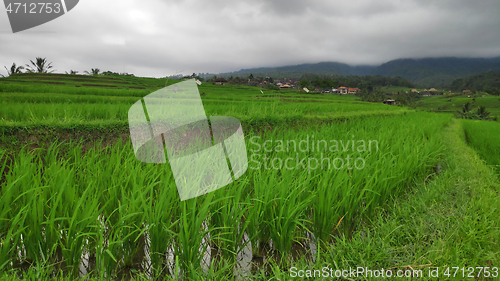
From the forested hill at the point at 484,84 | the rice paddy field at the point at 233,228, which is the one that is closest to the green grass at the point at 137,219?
the rice paddy field at the point at 233,228

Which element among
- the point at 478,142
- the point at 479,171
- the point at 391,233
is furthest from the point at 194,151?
the point at 478,142

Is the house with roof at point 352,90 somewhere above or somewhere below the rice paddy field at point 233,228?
above

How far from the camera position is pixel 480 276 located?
1244 mm

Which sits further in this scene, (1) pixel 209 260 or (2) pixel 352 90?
(2) pixel 352 90

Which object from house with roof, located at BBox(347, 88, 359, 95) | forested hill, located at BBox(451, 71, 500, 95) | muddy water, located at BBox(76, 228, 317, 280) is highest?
forested hill, located at BBox(451, 71, 500, 95)

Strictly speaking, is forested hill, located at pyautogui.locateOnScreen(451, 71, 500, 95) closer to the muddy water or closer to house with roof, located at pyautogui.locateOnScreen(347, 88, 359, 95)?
house with roof, located at pyautogui.locateOnScreen(347, 88, 359, 95)

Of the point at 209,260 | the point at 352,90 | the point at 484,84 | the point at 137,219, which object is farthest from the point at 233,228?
the point at 484,84

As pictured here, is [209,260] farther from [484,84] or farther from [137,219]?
[484,84]

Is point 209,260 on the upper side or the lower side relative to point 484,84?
lower

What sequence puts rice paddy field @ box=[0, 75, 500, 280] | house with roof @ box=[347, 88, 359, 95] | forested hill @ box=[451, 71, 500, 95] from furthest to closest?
forested hill @ box=[451, 71, 500, 95]
house with roof @ box=[347, 88, 359, 95]
rice paddy field @ box=[0, 75, 500, 280]

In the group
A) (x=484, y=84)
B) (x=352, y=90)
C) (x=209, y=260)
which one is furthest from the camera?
(x=484, y=84)

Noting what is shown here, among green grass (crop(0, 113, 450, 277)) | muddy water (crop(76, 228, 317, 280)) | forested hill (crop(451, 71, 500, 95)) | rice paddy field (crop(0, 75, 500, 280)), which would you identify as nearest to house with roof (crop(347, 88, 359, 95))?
forested hill (crop(451, 71, 500, 95))

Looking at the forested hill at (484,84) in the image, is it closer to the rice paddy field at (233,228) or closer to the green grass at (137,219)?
the rice paddy field at (233,228)

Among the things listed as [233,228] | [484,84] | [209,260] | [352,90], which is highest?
[484,84]
